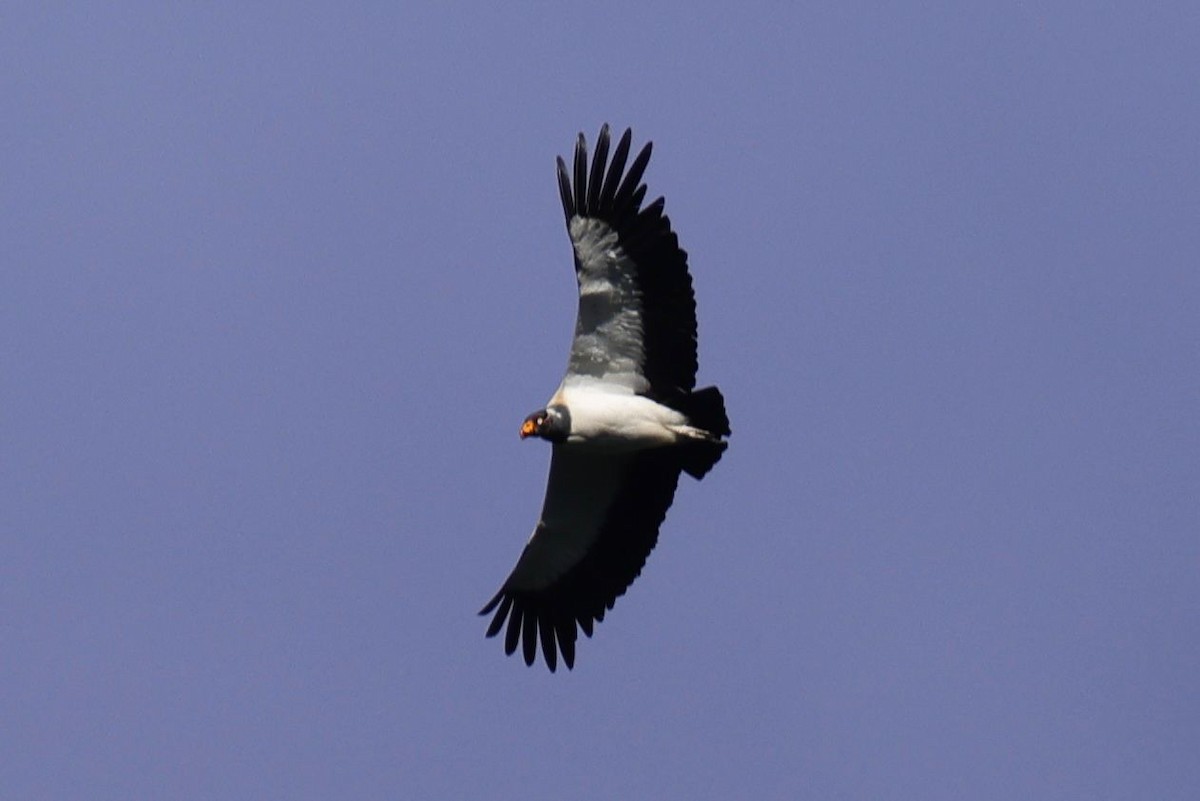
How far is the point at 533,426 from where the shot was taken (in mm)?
23047

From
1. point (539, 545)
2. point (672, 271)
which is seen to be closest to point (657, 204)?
point (672, 271)

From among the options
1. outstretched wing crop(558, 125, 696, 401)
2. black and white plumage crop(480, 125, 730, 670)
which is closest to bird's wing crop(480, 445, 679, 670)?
black and white plumage crop(480, 125, 730, 670)

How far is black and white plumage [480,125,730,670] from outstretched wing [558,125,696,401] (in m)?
0.01

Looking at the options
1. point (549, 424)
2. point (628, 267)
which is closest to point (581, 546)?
point (549, 424)

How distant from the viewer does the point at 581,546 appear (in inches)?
964

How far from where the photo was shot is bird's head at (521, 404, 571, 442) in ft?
75.7

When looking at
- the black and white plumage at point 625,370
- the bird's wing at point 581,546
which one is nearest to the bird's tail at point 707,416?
the black and white plumage at point 625,370

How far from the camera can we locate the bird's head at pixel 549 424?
908 inches

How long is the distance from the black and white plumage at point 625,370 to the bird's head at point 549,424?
0.4 inches

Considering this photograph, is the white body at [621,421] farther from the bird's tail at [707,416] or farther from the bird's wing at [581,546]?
the bird's wing at [581,546]

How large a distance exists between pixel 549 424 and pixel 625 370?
1.01 m

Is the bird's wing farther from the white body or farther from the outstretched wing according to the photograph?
the outstretched wing

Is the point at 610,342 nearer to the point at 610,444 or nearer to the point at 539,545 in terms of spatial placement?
the point at 610,444

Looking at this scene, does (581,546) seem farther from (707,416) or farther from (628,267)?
(628,267)
